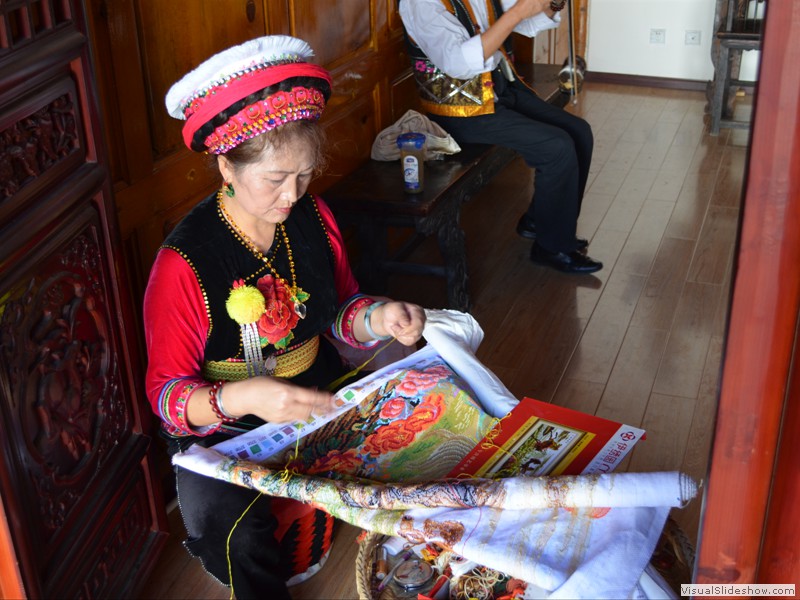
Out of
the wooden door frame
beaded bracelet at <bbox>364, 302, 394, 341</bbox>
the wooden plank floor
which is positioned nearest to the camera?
the wooden door frame

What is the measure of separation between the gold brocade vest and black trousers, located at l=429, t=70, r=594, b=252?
0.03 meters

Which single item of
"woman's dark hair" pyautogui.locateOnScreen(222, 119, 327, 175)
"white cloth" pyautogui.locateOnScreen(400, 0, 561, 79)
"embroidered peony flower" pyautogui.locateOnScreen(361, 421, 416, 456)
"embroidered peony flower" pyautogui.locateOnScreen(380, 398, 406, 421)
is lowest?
"embroidered peony flower" pyautogui.locateOnScreen(361, 421, 416, 456)

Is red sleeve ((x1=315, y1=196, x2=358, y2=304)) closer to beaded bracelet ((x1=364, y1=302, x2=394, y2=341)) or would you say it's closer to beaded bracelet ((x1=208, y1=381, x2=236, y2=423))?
beaded bracelet ((x1=364, y1=302, x2=394, y2=341))

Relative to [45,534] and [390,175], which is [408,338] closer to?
[45,534]

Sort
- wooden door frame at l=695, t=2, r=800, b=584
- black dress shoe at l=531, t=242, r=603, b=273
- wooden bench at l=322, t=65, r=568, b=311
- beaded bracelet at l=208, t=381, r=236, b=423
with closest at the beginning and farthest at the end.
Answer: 1. wooden door frame at l=695, t=2, r=800, b=584
2. beaded bracelet at l=208, t=381, r=236, b=423
3. wooden bench at l=322, t=65, r=568, b=311
4. black dress shoe at l=531, t=242, r=603, b=273

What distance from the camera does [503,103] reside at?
345 cm

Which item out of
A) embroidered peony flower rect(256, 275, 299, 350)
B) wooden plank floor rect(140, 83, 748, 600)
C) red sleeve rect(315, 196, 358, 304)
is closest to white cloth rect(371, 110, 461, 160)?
wooden plank floor rect(140, 83, 748, 600)

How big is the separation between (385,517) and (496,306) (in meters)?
1.76

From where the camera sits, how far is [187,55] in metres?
2.16

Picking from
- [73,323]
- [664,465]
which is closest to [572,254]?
[664,465]

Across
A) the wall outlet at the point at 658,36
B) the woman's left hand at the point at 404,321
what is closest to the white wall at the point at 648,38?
the wall outlet at the point at 658,36

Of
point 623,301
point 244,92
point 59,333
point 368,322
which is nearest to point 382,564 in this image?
point 368,322

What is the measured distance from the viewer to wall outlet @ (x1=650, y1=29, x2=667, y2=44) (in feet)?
18.8

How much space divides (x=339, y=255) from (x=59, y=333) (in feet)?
2.22
